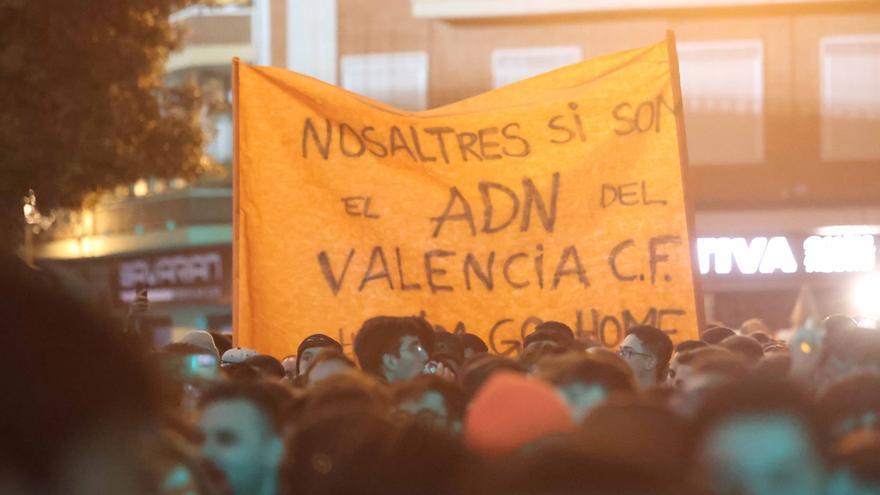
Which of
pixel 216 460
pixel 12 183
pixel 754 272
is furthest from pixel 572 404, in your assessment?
pixel 754 272

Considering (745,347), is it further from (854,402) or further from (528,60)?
(528,60)

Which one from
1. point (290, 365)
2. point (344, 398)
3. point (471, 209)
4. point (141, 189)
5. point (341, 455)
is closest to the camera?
point (341, 455)

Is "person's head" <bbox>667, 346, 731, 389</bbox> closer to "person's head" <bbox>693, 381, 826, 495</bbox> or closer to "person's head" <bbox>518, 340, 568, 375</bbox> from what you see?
"person's head" <bbox>518, 340, 568, 375</bbox>

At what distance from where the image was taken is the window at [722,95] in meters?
20.8

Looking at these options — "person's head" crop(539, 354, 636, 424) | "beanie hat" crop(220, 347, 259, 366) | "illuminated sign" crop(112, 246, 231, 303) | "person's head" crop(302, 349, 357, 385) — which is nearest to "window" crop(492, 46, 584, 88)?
"illuminated sign" crop(112, 246, 231, 303)

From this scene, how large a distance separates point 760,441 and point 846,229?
1829 centimetres

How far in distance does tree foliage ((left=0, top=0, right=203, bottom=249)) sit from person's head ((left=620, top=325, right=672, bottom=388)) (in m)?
9.31

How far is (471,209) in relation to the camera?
8367 mm

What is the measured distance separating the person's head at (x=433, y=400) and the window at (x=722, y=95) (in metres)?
17.1

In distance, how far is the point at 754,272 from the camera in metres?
20.0

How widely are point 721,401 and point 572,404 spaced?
0.93 metres

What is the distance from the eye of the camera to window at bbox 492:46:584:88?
2133 centimetres

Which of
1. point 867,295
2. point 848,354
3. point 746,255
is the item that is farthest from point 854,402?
point 746,255

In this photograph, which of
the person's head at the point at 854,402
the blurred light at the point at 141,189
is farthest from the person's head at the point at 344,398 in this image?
the blurred light at the point at 141,189
